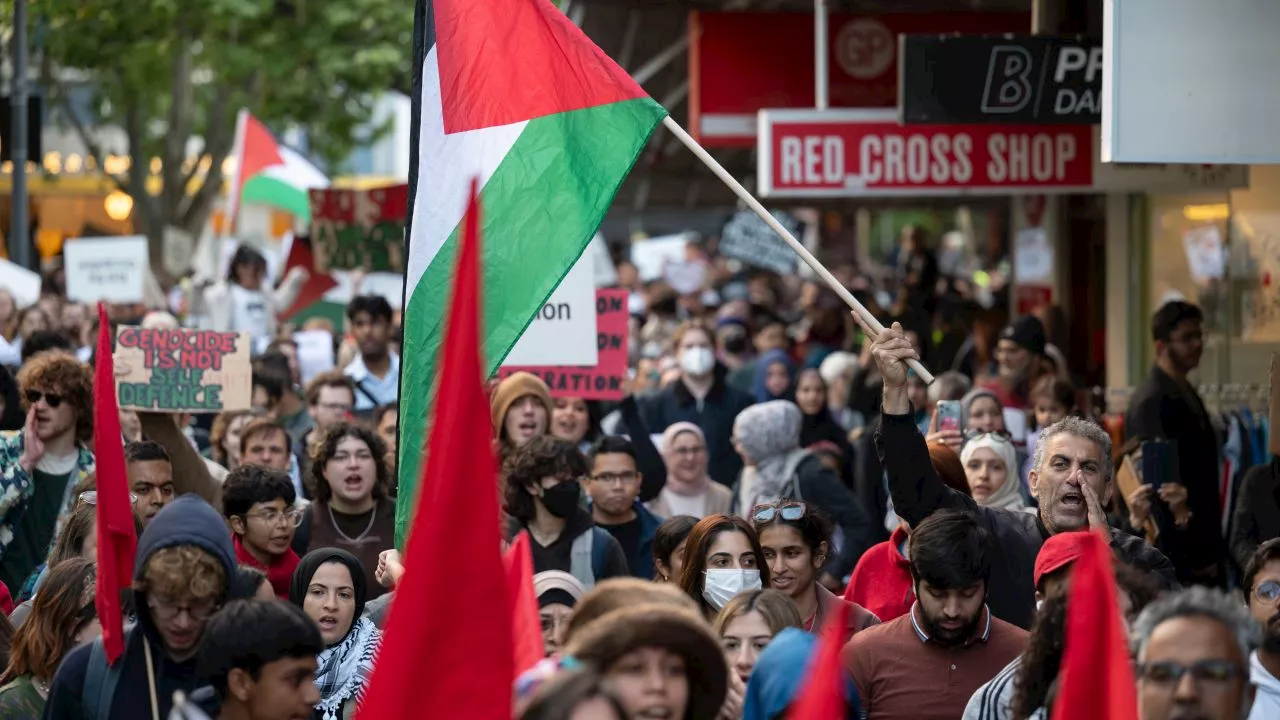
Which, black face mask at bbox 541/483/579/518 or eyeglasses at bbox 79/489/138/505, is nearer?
eyeglasses at bbox 79/489/138/505

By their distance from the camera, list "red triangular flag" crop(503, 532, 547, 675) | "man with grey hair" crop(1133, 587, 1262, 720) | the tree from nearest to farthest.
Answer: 1. "man with grey hair" crop(1133, 587, 1262, 720)
2. "red triangular flag" crop(503, 532, 547, 675)
3. the tree

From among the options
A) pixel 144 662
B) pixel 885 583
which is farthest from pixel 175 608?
pixel 885 583

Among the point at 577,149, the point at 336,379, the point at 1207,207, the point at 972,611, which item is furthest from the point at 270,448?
the point at 1207,207

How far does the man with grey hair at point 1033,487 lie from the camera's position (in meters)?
6.97

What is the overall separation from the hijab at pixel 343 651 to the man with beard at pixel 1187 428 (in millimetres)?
4326

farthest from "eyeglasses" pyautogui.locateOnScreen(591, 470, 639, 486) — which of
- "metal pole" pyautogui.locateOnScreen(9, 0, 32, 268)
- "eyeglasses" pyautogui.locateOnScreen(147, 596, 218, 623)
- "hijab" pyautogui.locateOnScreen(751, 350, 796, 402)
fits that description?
"metal pole" pyautogui.locateOnScreen(9, 0, 32, 268)

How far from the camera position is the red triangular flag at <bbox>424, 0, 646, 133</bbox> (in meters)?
7.55

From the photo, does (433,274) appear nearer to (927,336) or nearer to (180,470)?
(180,470)

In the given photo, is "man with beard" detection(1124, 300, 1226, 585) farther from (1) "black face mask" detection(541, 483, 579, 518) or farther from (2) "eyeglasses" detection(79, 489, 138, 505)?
(2) "eyeglasses" detection(79, 489, 138, 505)

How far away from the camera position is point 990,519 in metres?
7.34

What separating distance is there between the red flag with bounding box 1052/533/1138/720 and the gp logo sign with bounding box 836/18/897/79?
37.8 ft

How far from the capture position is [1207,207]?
557 inches

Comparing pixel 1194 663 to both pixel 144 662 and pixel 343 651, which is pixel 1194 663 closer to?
pixel 144 662

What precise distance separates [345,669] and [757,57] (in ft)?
35.0
